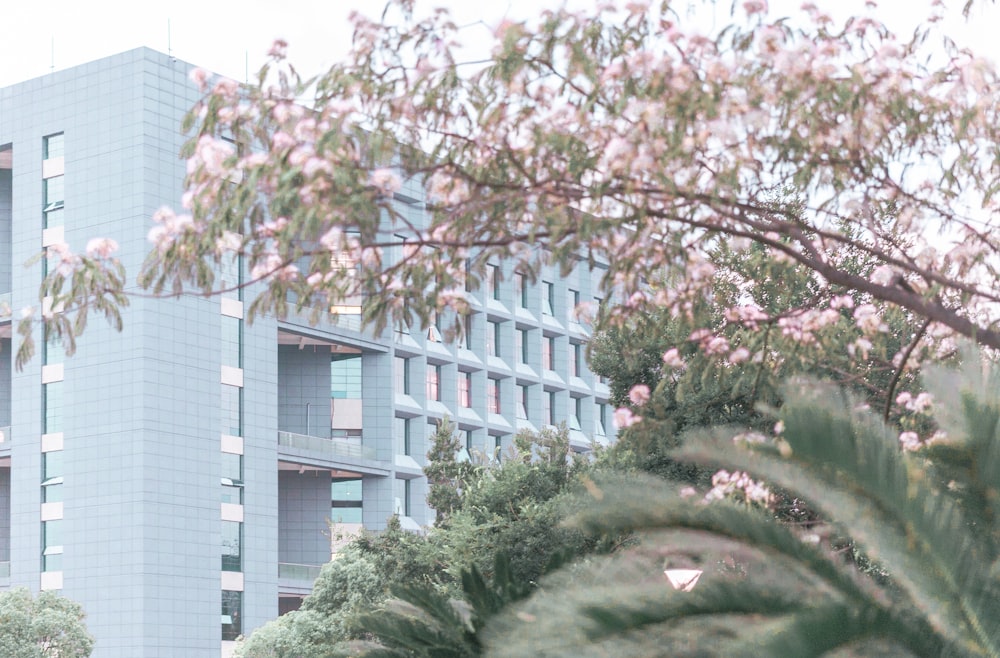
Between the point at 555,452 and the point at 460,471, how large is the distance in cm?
270

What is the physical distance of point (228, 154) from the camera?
31.7 ft

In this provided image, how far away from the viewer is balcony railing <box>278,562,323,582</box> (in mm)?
46688

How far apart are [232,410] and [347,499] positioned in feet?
23.3

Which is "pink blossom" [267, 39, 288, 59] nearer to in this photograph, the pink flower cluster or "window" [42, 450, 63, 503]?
the pink flower cluster

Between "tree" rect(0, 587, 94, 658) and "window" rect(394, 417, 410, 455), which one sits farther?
"window" rect(394, 417, 410, 455)

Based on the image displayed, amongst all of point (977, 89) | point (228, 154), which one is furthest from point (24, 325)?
point (977, 89)

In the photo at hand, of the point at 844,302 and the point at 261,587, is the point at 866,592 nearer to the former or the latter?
the point at 844,302

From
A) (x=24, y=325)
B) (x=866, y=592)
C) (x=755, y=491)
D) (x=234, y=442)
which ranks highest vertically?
(x=234, y=442)

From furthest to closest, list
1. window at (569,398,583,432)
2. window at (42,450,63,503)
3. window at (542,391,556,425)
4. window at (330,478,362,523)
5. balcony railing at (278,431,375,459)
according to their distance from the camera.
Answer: window at (569,398,583,432) → window at (542,391,556,425) → window at (330,478,362,523) → balcony railing at (278,431,375,459) → window at (42,450,63,503)

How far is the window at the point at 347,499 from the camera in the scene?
164ft

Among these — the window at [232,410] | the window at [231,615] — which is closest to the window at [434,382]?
the window at [232,410]

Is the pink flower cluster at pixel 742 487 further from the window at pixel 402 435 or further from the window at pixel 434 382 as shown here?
the window at pixel 434 382

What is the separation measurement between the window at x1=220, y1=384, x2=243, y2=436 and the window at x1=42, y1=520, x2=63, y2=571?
5528 mm

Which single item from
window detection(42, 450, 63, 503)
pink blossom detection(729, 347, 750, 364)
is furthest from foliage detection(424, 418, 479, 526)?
window detection(42, 450, 63, 503)
